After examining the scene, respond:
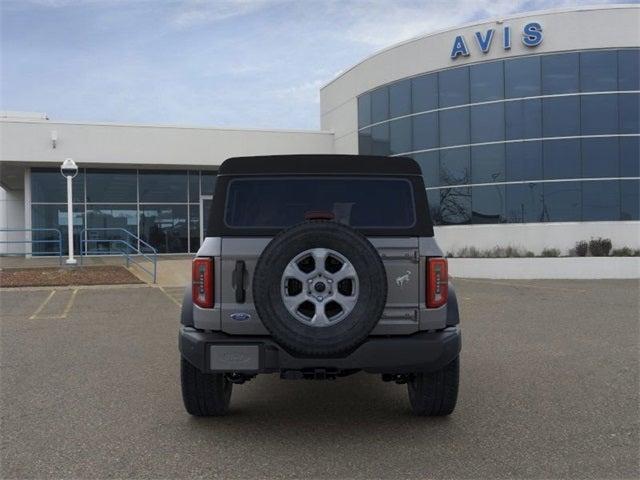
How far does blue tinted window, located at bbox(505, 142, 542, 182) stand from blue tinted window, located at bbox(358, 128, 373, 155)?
5894mm

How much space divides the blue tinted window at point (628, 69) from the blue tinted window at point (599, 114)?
0.56 m

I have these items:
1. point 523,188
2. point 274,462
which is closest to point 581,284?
point 523,188

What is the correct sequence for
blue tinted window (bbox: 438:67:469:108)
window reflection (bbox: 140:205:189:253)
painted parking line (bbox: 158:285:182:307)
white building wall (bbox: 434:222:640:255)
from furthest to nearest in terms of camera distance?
1. window reflection (bbox: 140:205:189:253)
2. blue tinted window (bbox: 438:67:469:108)
3. white building wall (bbox: 434:222:640:255)
4. painted parking line (bbox: 158:285:182:307)

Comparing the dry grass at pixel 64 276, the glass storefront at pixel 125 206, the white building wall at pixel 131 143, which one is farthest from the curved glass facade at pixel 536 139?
the dry grass at pixel 64 276

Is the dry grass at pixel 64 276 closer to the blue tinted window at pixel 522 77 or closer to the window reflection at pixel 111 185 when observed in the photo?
the window reflection at pixel 111 185

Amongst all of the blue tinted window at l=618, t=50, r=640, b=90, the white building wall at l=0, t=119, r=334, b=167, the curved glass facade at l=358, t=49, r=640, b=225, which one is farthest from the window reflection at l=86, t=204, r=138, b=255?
the blue tinted window at l=618, t=50, r=640, b=90

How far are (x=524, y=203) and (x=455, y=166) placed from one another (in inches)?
108

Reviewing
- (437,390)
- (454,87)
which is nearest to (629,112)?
(454,87)

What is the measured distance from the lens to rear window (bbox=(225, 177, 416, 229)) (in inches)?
171

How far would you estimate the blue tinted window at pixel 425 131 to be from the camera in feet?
72.3

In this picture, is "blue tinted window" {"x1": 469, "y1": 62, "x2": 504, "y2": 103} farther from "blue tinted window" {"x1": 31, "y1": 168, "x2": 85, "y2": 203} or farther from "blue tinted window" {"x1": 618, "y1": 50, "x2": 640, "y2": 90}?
"blue tinted window" {"x1": 31, "y1": 168, "x2": 85, "y2": 203}

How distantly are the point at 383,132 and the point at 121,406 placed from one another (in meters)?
20.1

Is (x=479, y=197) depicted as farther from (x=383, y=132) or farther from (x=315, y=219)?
(x=315, y=219)

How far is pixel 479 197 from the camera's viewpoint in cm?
2097
